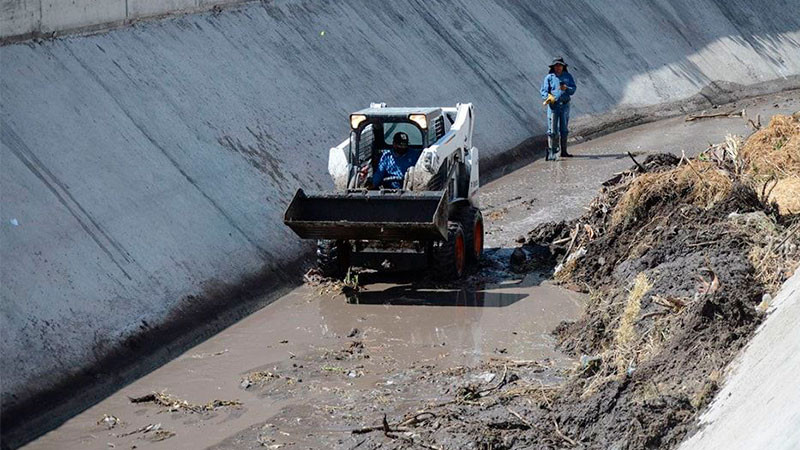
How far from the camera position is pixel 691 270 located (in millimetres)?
10977

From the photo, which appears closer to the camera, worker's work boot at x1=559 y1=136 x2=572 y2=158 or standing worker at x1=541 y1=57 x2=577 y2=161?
standing worker at x1=541 y1=57 x2=577 y2=161

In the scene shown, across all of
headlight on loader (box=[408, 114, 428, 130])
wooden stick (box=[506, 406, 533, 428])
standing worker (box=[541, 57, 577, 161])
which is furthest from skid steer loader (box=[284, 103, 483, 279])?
standing worker (box=[541, 57, 577, 161])

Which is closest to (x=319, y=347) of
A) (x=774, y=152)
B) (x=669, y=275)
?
(x=669, y=275)

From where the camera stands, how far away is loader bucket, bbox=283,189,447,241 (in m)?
12.7

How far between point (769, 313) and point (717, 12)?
22.8m

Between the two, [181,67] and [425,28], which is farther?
[425,28]

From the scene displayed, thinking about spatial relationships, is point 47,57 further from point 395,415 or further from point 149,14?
point 395,415

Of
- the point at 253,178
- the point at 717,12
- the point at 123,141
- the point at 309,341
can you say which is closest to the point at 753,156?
the point at 309,341

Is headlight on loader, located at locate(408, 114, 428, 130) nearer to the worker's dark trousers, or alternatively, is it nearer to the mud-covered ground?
the mud-covered ground

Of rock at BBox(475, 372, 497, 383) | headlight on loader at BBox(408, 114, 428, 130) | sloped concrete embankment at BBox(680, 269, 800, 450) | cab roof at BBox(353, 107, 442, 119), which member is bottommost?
sloped concrete embankment at BBox(680, 269, 800, 450)

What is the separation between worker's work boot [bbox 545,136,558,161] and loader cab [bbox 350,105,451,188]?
21.5 feet

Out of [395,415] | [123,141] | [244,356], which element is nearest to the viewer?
[395,415]

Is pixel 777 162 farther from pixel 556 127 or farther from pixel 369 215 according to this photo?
pixel 556 127

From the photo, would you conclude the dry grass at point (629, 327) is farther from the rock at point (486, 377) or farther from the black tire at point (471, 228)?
the black tire at point (471, 228)
